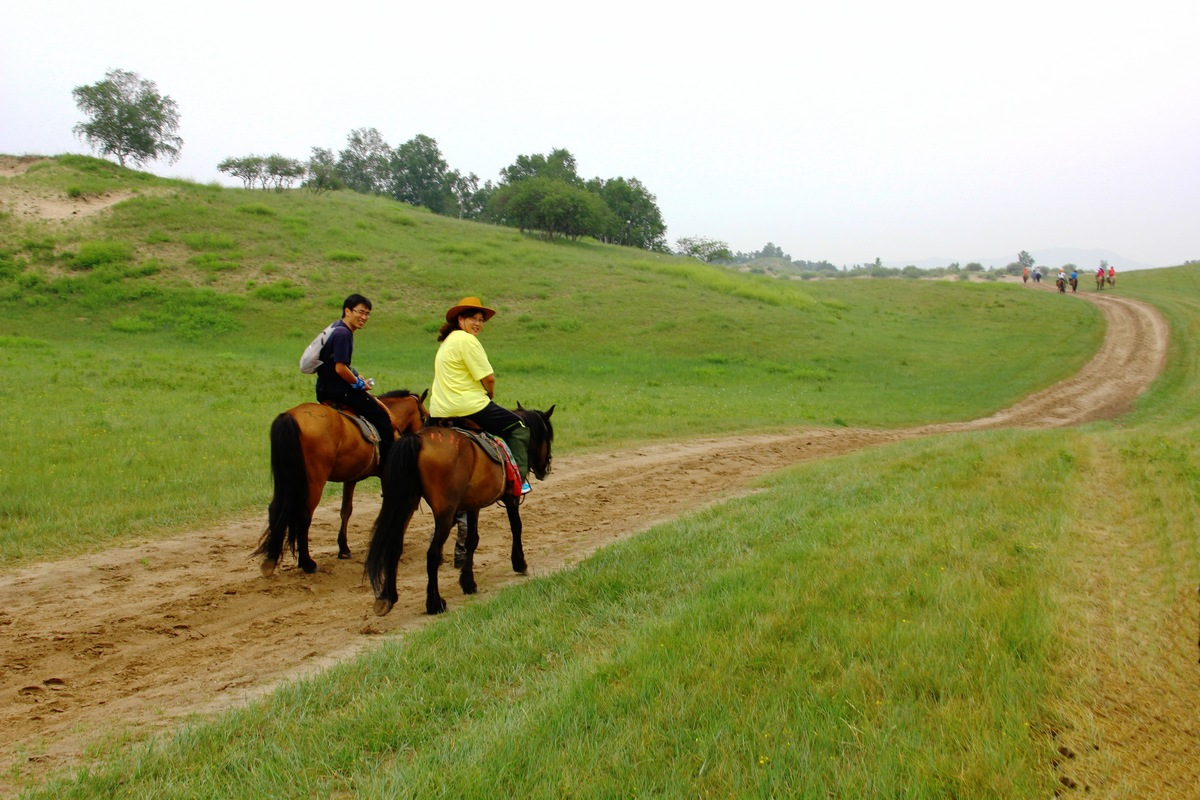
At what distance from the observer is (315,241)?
44.3m

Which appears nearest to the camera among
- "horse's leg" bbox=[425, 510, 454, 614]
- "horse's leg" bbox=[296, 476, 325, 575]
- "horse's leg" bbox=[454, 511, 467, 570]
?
"horse's leg" bbox=[425, 510, 454, 614]

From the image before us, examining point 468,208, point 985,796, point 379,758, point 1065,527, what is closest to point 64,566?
point 379,758

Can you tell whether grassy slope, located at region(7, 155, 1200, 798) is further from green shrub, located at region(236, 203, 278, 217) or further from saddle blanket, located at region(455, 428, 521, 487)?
green shrub, located at region(236, 203, 278, 217)

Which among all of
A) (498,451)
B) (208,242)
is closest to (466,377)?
(498,451)

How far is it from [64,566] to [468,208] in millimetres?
104046

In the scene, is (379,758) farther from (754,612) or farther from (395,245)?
(395,245)

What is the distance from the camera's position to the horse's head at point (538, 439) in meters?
8.20

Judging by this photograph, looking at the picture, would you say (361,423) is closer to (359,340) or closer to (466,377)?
(466,377)

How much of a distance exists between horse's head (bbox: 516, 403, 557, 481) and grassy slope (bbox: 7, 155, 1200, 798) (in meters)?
1.31

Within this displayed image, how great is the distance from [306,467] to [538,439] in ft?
7.58

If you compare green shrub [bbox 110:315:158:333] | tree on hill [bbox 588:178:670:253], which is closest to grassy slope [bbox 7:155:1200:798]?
green shrub [bbox 110:315:158:333]

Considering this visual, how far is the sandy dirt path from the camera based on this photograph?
502cm

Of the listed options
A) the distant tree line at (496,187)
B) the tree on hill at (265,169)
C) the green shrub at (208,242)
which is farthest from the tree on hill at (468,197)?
the green shrub at (208,242)

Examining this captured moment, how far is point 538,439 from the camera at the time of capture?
27.2 feet
